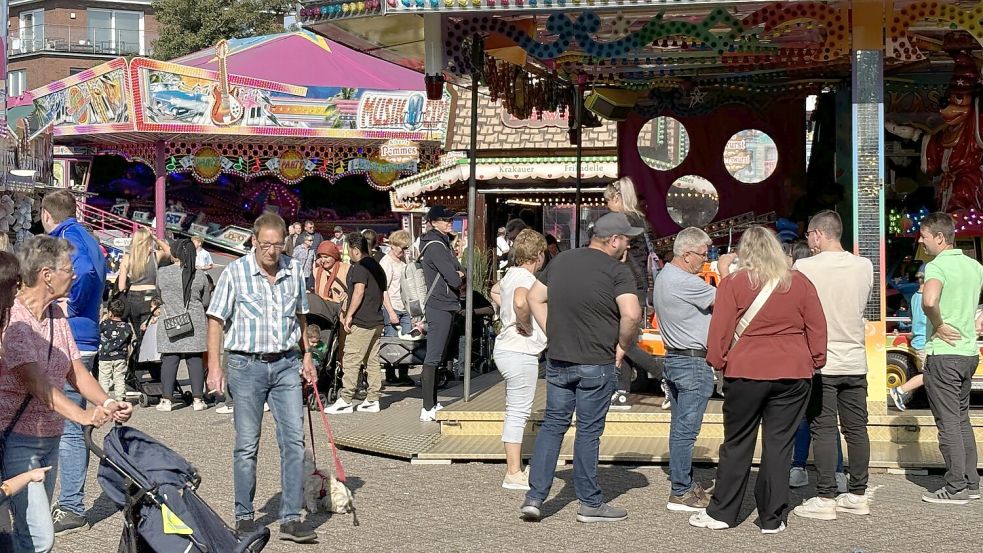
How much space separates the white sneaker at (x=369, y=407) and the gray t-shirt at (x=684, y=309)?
4.64m

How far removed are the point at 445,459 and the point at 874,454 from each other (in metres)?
2.97

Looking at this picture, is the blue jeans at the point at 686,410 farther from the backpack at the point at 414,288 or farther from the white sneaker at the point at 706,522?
the backpack at the point at 414,288

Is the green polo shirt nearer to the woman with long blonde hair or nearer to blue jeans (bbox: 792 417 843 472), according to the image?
blue jeans (bbox: 792 417 843 472)

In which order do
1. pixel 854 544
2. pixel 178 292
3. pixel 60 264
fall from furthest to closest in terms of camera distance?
pixel 178 292
pixel 854 544
pixel 60 264

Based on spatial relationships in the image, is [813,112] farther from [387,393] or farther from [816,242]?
[816,242]

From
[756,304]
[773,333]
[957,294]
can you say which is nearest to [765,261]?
[756,304]

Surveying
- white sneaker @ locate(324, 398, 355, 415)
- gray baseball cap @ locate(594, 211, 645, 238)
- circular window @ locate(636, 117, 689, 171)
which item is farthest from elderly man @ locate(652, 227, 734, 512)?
circular window @ locate(636, 117, 689, 171)

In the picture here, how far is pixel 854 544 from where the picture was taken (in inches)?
262

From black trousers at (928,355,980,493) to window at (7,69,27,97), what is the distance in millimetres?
60618

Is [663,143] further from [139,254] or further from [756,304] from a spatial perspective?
[756,304]

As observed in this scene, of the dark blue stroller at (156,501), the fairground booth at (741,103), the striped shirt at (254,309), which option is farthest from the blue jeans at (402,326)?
the dark blue stroller at (156,501)

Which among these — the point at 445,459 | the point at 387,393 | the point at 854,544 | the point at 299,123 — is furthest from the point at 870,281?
the point at 299,123

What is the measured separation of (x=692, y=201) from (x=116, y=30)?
5479 centimetres

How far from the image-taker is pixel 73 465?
23.0 ft
